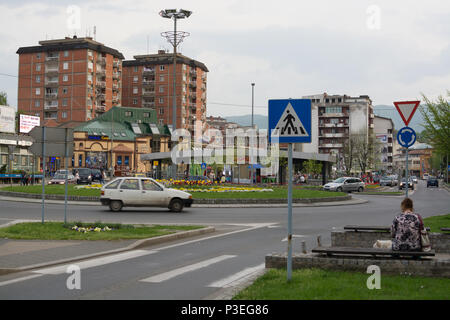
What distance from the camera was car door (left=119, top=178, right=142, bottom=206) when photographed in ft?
78.9

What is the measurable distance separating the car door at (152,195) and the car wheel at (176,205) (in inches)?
14.8

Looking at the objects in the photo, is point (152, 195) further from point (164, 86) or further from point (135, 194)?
point (164, 86)

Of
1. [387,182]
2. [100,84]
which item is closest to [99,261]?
[387,182]

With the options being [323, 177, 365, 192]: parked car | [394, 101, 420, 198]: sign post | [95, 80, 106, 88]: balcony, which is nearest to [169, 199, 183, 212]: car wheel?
[394, 101, 420, 198]: sign post

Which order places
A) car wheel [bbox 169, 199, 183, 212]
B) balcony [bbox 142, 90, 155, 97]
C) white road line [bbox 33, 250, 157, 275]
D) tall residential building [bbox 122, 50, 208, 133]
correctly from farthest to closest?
balcony [bbox 142, 90, 155, 97] < tall residential building [bbox 122, 50, 208, 133] < car wheel [bbox 169, 199, 183, 212] < white road line [bbox 33, 250, 157, 275]

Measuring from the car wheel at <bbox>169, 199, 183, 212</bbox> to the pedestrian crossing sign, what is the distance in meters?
17.1

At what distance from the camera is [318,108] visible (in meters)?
134

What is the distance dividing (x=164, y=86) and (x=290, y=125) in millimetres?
107703

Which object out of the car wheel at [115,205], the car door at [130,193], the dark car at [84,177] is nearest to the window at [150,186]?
the car door at [130,193]

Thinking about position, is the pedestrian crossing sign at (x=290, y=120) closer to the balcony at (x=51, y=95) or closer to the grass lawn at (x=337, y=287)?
the grass lawn at (x=337, y=287)

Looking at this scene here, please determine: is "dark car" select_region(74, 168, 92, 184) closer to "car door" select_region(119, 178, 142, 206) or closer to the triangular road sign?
"car door" select_region(119, 178, 142, 206)

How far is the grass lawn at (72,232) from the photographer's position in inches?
527
